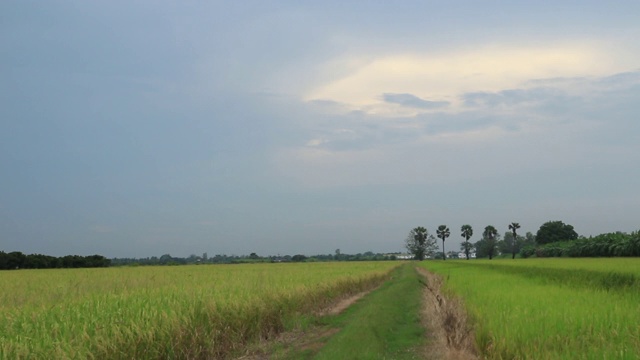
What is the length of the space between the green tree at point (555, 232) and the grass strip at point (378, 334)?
126 metres

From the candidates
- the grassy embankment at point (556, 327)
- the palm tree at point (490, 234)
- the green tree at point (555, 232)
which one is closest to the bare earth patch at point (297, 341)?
the grassy embankment at point (556, 327)

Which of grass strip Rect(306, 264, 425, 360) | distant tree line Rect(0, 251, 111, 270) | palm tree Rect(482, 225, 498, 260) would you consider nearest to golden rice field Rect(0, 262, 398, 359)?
grass strip Rect(306, 264, 425, 360)

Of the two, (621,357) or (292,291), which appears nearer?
(621,357)

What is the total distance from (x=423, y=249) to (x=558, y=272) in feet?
548

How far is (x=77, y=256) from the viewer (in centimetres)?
6562

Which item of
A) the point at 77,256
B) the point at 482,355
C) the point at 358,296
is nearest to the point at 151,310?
the point at 482,355

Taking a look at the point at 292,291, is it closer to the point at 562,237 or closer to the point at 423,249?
the point at 562,237

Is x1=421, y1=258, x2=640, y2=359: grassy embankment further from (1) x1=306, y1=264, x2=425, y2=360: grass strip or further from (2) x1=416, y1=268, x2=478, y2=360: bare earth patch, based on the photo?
(1) x1=306, y1=264, x2=425, y2=360: grass strip

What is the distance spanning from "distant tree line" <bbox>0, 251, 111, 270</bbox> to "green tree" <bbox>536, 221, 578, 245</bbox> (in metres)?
111

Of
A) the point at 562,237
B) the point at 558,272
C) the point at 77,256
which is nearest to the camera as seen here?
the point at 558,272

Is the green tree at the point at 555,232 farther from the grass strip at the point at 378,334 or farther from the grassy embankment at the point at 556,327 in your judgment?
the grassy embankment at the point at 556,327

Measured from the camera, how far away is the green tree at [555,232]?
13162cm

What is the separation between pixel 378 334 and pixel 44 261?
6005 cm

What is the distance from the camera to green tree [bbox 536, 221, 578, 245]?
13162cm
